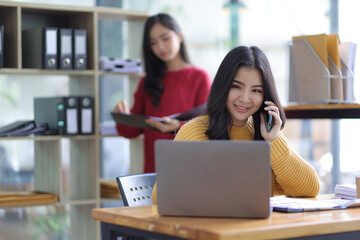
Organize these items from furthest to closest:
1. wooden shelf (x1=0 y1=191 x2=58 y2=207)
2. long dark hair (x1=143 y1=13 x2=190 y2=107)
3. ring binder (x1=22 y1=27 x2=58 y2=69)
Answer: long dark hair (x1=143 y1=13 x2=190 y2=107)
ring binder (x1=22 y1=27 x2=58 y2=69)
wooden shelf (x1=0 y1=191 x2=58 y2=207)

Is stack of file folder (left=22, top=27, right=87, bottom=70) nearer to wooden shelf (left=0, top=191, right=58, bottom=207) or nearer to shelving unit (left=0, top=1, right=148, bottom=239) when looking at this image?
shelving unit (left=0, top=1, right=148, bottom=239)

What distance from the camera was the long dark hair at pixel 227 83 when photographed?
2.33 metres

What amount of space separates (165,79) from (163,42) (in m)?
0.25

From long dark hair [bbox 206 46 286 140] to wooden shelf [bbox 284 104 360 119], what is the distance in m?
0.83

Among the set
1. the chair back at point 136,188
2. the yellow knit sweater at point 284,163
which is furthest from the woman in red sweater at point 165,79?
the yellow knit sweater at point 284,163

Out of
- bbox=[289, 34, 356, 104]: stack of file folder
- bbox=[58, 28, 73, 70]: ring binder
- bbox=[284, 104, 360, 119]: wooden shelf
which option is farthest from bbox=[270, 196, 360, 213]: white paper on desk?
bbox=[58, 28, 73, 70]: ring binder

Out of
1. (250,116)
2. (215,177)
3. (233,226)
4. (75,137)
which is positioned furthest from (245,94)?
(75,137)

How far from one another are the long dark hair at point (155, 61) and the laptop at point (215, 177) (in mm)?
2013

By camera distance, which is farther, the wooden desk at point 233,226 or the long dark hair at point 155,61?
the long dark hair at point 155,61

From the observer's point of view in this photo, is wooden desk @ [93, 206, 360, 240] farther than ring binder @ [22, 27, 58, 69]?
No

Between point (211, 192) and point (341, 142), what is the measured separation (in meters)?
3.23

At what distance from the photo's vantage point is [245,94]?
7.70ft

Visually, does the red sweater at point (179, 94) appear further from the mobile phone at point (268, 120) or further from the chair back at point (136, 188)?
the mobile phone at point (268, 120)

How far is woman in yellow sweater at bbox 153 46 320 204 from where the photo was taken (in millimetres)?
2344
